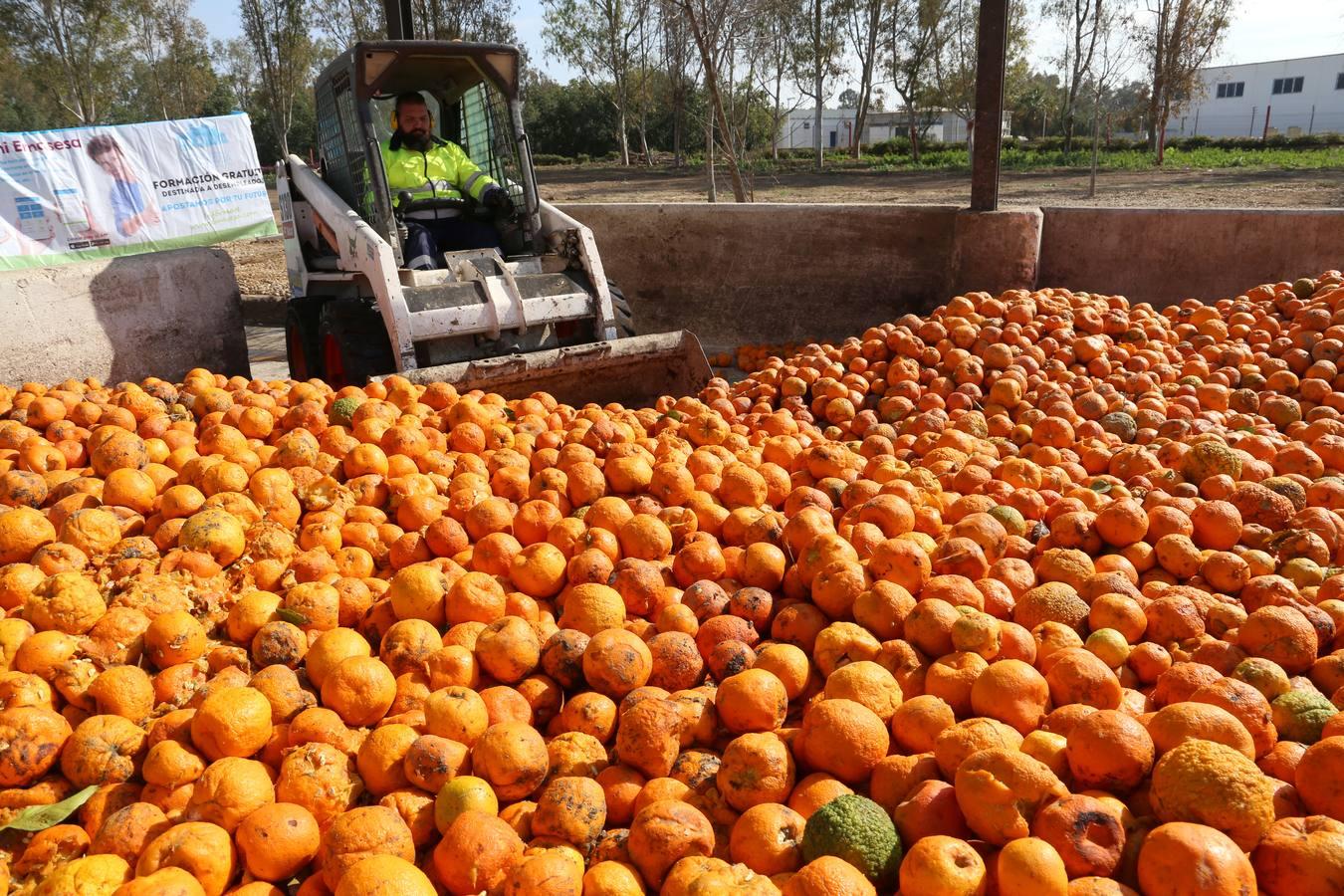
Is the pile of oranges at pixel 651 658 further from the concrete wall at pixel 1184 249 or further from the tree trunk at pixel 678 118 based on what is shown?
the tree trunk at pixel 678 118

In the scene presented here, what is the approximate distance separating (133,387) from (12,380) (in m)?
2.68

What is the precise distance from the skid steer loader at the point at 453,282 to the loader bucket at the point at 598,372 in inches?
0.4

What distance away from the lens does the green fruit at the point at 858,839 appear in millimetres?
1963

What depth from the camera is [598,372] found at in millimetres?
7188

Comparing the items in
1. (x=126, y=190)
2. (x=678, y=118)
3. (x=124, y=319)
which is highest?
(x=678, y=118)

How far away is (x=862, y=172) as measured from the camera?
36969 millimetres

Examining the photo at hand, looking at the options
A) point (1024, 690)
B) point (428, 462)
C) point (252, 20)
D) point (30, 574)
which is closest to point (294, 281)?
point (428, 462)

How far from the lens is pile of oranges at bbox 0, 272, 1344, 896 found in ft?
6.59

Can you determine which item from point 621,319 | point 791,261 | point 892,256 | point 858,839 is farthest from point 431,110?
point 858,839

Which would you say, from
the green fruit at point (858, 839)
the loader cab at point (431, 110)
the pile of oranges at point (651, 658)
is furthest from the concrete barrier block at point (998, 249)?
the green fruit at point (858, 839)

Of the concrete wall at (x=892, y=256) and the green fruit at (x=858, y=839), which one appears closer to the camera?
the green fruit at (x=858, y=839)

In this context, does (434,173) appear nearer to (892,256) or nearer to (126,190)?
(892,256)

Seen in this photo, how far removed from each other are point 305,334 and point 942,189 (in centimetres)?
2417

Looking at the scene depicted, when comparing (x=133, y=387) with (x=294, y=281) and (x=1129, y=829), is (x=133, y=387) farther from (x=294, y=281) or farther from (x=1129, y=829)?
(x=1129, y=829)
